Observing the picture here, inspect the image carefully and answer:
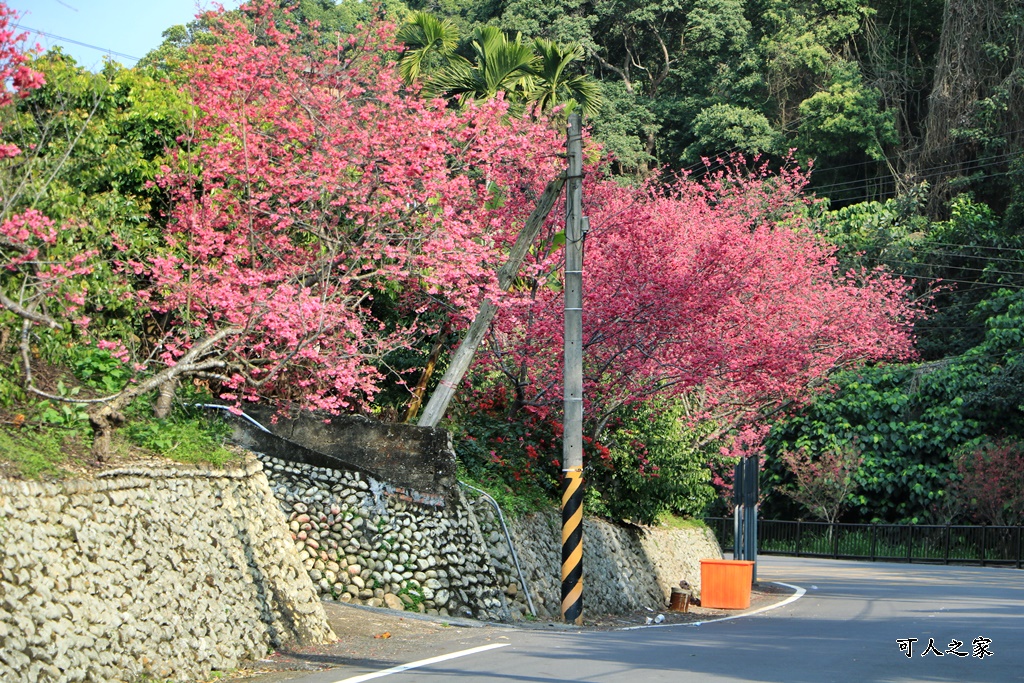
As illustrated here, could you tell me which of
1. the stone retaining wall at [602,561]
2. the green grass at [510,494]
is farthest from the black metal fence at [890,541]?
the green grass at [510,494]

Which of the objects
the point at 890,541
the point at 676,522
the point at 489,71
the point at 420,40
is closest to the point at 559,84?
the point at 489,71

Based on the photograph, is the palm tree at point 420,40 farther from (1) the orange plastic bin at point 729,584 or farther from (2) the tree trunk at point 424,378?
(1) the orange plastic bin at point 729,584

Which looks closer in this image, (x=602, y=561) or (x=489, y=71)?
(x=602, y=561)

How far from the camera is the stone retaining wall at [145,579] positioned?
9.78 metres

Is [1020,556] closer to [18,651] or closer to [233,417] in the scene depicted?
[233,417]

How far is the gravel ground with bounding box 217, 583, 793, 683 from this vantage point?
11.4 metres

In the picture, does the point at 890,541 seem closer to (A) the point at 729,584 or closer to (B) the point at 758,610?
(A) the point at 729,584

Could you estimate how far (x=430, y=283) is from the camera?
1909 cm

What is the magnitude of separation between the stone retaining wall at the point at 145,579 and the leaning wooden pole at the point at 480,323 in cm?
566

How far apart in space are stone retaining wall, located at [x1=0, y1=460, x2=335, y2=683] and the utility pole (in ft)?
16.6

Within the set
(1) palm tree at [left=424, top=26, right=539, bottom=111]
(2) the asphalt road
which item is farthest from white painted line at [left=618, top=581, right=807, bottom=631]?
(1) palm tree at [left=424, top=26, right=539, bottom=111]

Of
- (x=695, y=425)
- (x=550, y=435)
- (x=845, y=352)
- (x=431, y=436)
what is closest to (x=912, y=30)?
(x=845, y=352)

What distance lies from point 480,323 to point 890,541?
24.3 meters

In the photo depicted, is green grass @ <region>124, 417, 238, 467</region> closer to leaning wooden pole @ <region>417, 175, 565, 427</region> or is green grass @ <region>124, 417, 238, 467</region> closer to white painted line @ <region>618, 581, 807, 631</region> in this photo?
leaning wooden pole @ <region>417, 175, 565, 427</region>
